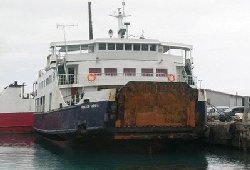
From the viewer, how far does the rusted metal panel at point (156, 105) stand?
18.1 m

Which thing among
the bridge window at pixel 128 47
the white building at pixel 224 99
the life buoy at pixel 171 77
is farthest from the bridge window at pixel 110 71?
the white building at pixel 224 99

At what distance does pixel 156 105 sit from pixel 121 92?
152 cm

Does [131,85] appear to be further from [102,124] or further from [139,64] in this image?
[139,64]

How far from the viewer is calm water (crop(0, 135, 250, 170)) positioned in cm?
1736

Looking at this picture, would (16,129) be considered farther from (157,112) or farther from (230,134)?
(157,112)

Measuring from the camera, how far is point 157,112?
18.4 meters

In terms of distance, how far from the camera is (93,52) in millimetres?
22953

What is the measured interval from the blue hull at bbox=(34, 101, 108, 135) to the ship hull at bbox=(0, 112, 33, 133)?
12.5 metres

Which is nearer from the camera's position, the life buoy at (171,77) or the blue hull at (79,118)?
the blue hull at (79,118)

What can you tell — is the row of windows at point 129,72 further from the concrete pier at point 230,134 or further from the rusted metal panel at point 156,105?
the concrete pier at point 230,134

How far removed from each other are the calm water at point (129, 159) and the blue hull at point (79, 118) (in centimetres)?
121

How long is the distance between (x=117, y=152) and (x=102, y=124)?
1920 mm

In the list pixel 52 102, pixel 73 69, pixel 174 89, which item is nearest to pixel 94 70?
pixel 73 69

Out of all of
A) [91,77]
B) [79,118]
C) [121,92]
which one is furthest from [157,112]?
[91,77]
